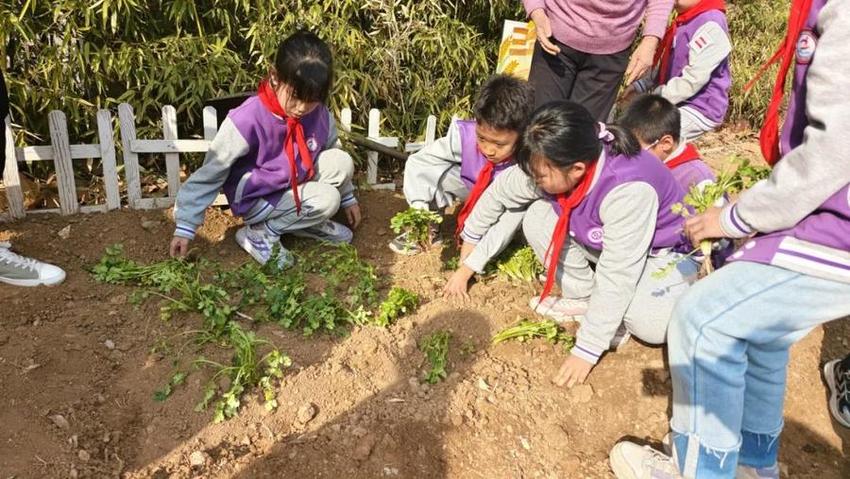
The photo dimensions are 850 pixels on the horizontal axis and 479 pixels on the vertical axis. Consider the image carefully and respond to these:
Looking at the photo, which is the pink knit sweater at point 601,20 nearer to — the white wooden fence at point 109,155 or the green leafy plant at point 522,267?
the green leafy plant at point 522,267

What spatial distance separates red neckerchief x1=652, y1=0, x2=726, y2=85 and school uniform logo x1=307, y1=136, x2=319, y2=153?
6.71ft

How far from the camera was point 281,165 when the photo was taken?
3545 mm

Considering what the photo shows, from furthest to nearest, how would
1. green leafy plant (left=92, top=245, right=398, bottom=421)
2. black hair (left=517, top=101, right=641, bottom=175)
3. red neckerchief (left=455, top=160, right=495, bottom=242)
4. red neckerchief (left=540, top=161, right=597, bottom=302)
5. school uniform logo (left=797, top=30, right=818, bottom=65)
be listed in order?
red neckerchief (left=455, top=160, right=495, bottom=242), red neckerchief (left=540, top=161, right=597, bottom=302), green leafy plant (left=92, top=245, right=398, bottom=421), black hair (left=517, top=101, right=641, bottom=175), school uniform logo (left=797, top=30, right=818, bottom=65)

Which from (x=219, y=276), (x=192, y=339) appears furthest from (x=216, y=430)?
(x=219, y=276)

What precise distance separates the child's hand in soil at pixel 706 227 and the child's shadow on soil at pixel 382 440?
1.17 metres

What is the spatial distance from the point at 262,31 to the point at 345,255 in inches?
64.3

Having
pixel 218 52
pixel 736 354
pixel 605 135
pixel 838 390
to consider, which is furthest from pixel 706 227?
pixel 218 52

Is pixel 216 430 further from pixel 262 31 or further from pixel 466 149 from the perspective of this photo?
pixel 262 31

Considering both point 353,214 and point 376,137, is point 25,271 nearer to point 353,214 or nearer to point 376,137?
point 353,214

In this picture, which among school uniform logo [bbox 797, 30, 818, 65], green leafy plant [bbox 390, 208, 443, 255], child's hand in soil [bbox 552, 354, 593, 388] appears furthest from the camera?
green leafy plant [bbox 390, 208, 443, 255]

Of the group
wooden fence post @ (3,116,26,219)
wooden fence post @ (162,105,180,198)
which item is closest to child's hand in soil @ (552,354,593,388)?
wooden fence post @ (162,105,180,198)

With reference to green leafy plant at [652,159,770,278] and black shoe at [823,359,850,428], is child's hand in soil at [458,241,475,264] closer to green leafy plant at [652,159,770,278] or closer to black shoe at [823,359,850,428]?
green leafy plant at [652,159,770,278]

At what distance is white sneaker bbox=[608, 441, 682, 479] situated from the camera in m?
2.39

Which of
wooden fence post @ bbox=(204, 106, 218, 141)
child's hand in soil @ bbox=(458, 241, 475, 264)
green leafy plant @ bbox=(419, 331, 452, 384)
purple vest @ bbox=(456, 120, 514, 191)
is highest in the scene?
purple vest @ bbox=(456, 120, 514, 191)
